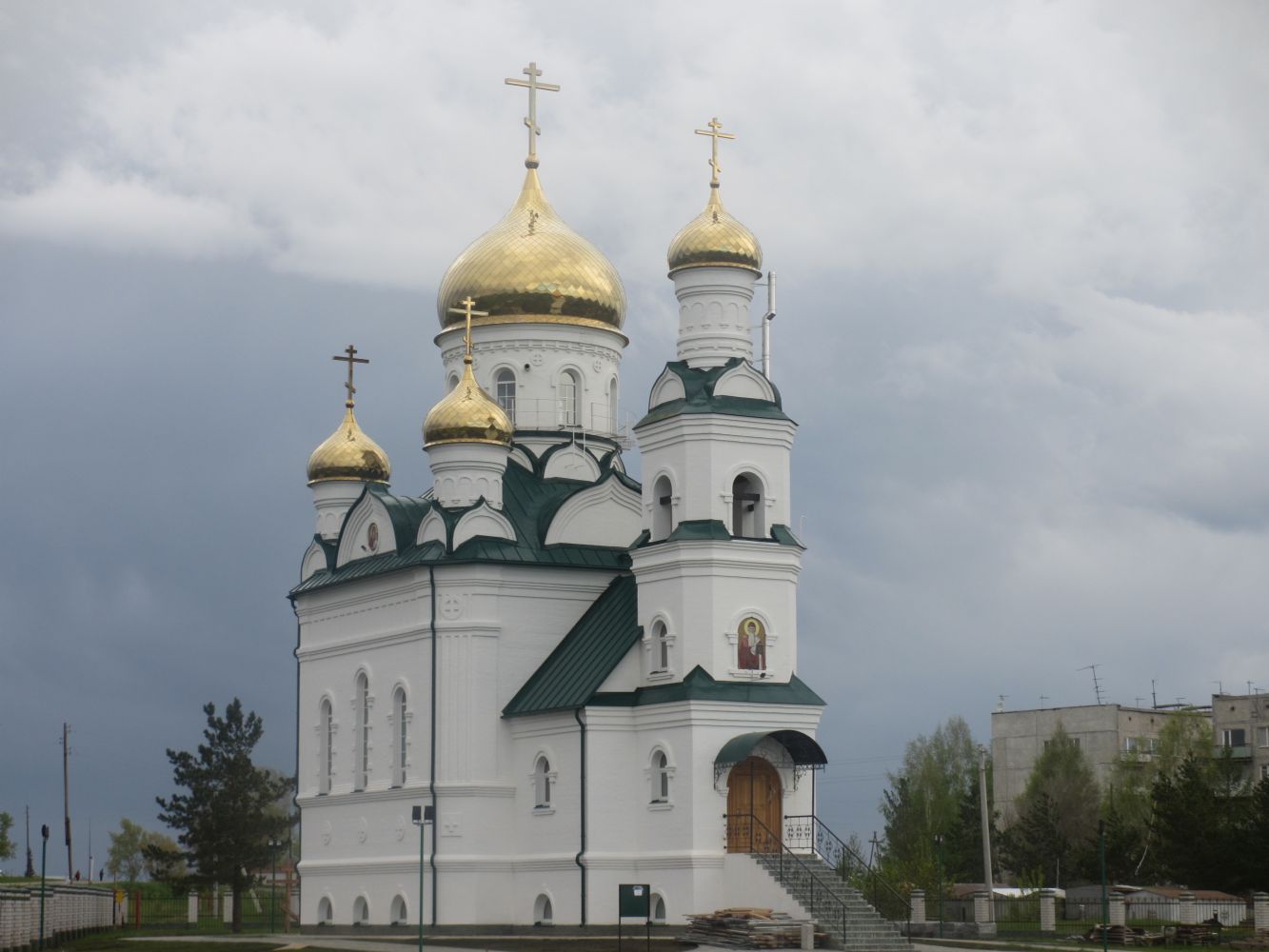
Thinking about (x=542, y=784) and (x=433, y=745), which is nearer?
(x=542, y=784)

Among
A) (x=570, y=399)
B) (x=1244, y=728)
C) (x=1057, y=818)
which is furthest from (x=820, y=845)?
(x=1244, y=728)

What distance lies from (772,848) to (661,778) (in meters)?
2.07

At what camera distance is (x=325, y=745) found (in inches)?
1537

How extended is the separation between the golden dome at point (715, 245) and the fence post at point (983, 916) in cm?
1237

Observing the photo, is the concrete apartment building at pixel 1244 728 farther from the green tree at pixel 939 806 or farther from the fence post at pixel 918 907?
the fence post at pixel 918 907

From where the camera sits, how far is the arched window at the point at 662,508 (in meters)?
33.4

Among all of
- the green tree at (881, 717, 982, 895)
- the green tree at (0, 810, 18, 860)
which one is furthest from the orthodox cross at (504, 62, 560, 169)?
the green tree at (0, 810, 18, 860)

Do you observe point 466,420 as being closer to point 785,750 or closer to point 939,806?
point 785,750

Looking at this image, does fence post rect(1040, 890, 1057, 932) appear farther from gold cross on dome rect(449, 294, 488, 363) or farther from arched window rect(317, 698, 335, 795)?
gold cross on dome rect(449, 294, 488, 363)

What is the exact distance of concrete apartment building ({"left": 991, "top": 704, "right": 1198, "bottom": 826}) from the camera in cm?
7006

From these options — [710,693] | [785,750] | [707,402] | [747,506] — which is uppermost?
[707,402]

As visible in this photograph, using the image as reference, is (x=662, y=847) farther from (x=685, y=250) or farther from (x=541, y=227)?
(x=541, y=227)

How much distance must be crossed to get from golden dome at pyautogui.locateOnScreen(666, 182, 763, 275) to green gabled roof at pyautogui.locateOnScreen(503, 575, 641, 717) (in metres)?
5.67

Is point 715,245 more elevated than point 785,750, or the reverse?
point 715,245
